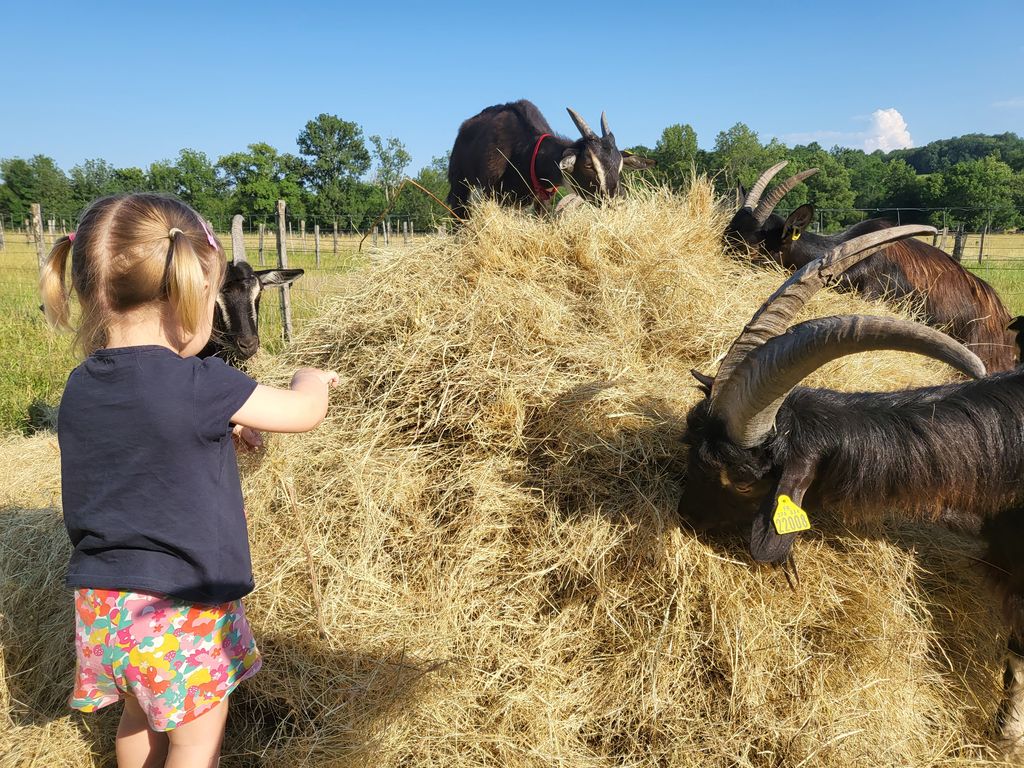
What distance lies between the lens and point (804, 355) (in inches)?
91.5

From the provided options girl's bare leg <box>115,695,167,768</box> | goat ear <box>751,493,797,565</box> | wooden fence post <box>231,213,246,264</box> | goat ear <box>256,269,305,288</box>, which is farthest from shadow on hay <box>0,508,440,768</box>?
wooden fence post <box>231,213,246,264</box>

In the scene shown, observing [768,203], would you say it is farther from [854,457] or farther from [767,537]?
[767,537]

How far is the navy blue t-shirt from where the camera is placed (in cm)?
182

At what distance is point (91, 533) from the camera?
189 cm

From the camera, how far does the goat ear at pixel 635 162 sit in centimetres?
854

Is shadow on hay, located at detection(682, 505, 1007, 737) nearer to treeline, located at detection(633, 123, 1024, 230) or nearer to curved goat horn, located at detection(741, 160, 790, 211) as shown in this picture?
curved goat horn, located at detection(741, 160, 790, 211)

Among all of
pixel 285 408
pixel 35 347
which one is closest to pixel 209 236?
pixel 285 408

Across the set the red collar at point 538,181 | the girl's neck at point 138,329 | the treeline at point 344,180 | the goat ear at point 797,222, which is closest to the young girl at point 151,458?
the girl's neck at point 138,329

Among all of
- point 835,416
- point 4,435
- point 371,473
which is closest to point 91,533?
point 371,473

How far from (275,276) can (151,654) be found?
476cm

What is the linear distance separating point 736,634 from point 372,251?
3511mm

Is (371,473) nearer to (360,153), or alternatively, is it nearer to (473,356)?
(473,356)

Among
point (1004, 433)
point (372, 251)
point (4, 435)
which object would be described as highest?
point (372, 251)

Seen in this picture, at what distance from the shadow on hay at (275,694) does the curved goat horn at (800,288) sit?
1916 millimetres
